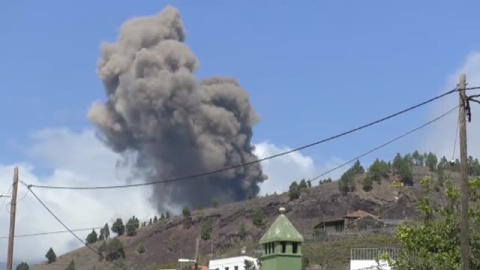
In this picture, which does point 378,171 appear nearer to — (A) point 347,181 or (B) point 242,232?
(A) point 347,181

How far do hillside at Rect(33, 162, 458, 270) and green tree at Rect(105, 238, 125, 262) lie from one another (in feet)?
4.24

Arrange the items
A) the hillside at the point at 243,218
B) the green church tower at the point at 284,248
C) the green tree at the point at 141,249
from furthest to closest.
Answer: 1. the green tree at the point at 141,249
2. the hillside at the point at 243,218
3. the green church tower at the point at 284,248

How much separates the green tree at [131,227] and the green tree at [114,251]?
1512cm

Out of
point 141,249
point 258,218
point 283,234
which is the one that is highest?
point 258,218

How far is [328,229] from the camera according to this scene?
340 ft

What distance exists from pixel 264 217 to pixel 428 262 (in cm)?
11214

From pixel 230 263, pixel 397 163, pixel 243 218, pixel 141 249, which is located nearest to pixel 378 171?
pixel 397 163

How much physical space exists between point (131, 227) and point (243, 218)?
23300mm

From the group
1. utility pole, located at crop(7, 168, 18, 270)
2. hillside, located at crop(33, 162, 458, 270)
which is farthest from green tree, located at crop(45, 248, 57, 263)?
utility pole, located at crop(7, 168, 18, 270)

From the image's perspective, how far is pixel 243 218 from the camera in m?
142

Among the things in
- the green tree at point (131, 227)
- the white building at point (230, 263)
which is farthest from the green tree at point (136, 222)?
the white building at point (230, 263)

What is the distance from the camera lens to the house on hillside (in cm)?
9876

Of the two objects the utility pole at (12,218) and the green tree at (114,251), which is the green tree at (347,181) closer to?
the green tree at (114,251)

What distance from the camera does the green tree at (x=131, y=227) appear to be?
152m
